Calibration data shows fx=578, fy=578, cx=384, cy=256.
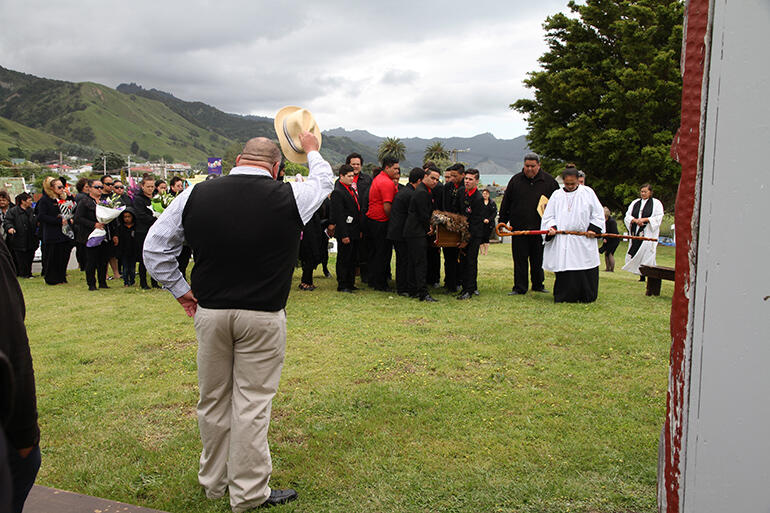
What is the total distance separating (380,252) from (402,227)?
3.16 feet

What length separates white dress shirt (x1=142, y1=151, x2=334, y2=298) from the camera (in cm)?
320

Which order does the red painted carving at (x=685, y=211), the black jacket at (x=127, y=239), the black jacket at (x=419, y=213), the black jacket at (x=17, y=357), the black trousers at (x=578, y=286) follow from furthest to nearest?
the black jacket at (x=127, y=239)
the black jacket at (x=419, y=213)
the black trousers at (x=578, y=286)
the black jacket at (x=17, y=357)
the red painted carving at (x=685, y=211)

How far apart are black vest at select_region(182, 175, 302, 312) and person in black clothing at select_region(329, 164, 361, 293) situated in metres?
6.80

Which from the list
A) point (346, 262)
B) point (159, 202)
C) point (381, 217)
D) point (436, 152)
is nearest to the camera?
point (346, 262)

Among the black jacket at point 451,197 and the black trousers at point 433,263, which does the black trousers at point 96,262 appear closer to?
the black trousers at point 433,263

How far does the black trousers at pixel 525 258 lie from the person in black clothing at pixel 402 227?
6.16 feet

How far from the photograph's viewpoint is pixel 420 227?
9281mm

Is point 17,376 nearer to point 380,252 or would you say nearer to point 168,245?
point 168,245

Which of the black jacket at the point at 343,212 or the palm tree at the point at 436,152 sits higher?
the palm tree at the point at 436,152

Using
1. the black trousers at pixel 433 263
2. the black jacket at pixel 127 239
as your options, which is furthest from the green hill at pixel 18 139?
the black trousers at pixel 433 263

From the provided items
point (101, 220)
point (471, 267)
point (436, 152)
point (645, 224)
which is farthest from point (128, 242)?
point (436, 152)

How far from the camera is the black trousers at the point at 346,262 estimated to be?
10.2 m

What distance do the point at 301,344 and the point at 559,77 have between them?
1080 inches

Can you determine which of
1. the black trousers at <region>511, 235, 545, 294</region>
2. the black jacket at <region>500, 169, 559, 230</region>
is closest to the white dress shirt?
the black trousers at <region>511, 235, 545, 294</region>
